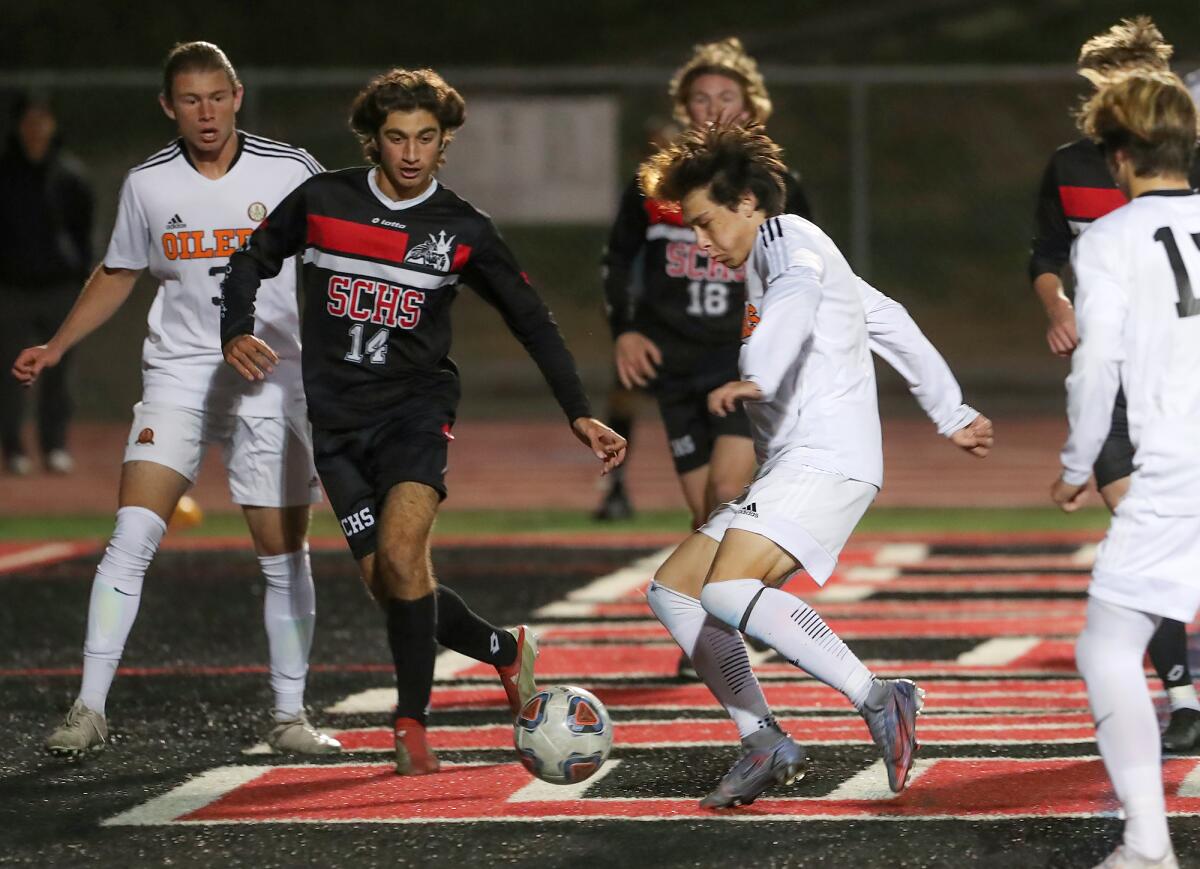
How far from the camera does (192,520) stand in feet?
38.8

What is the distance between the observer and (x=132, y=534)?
6.54 metres

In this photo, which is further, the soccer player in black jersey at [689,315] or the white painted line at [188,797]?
the soccer player in black jersey at [689,315]

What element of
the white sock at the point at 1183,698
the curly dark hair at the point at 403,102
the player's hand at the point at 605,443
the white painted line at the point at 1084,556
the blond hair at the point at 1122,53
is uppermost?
the blond hair at the point at 1122,53

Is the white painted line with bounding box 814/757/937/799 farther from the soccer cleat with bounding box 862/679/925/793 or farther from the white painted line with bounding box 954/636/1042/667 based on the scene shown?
the white painted line with bounding box 954/636/1042/667

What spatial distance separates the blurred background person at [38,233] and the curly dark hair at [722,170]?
31.0 feet

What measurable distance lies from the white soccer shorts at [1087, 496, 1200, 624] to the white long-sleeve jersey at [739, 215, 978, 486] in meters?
0.98

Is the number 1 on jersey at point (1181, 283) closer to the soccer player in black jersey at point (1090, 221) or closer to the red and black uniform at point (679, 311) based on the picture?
the soccer player in black jersey at point (1090, 221)

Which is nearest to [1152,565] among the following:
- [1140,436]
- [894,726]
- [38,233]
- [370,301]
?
[1140,436]

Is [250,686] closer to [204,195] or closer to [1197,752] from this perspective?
[204,195]

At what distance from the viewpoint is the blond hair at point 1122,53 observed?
6258 mm

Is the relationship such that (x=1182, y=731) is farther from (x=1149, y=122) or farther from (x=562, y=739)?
→ (x=1149, y=122)

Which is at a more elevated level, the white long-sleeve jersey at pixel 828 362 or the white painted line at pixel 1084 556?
the white long-sleeve jersey at pixel 828 362

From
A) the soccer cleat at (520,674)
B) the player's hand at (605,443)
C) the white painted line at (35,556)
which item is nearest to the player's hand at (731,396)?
the player's hand at (605,443)

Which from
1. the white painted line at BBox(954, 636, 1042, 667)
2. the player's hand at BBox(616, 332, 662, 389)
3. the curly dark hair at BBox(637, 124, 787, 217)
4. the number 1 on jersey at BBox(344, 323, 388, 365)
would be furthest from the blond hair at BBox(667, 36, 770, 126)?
the white painted line at BBox(954, 636, 1042, 667)
